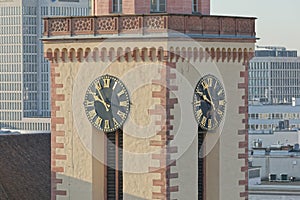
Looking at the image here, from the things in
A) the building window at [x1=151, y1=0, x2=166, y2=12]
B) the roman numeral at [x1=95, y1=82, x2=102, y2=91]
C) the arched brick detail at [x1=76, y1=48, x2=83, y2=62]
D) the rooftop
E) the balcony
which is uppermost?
the building window at [x1=151, y1=0, x2=166, y2=12]

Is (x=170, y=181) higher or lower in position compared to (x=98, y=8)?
lower

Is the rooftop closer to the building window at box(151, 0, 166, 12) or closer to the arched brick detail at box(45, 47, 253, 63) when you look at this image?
the arched brick detail at box(45, 47, 253, 63)

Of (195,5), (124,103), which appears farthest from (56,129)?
(195,5)

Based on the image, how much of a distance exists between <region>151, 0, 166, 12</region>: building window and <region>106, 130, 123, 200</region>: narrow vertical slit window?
10.4ft

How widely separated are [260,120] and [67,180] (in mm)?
161722

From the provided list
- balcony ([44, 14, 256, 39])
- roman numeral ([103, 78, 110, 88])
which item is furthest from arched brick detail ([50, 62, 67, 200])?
roman numeral ([103, 78, 110, 88])

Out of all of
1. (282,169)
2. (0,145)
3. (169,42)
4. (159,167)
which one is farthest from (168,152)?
(282,169)

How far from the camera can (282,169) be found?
89750mm

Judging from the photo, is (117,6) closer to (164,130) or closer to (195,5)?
(195,5)

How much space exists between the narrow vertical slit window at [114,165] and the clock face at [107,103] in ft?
1.02

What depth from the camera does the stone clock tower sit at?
31.2 metres

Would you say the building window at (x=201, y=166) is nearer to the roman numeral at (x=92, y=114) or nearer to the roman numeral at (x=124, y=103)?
the roman numeral at (x=124, y=103)

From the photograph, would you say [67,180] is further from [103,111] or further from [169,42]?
[169,42]

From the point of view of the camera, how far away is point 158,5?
31.5 meters
